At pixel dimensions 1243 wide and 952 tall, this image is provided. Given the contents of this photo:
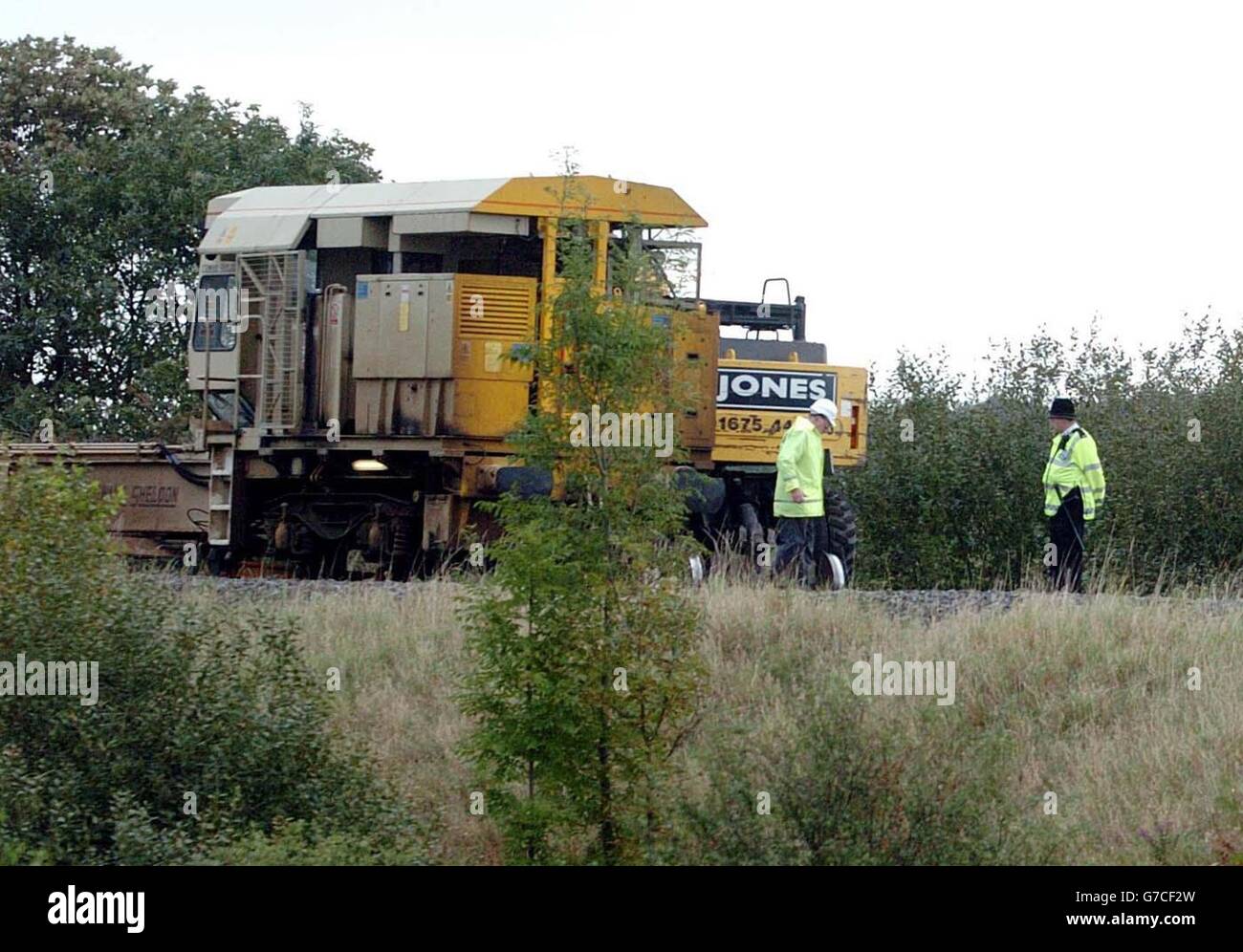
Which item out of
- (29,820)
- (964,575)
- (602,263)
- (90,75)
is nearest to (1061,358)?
(964,575)

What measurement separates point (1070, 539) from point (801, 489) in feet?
7.37

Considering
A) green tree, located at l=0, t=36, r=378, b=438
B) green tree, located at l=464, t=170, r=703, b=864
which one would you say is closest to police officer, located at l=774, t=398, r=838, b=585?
green tree, located at l=464, t=170, r=703, b=864

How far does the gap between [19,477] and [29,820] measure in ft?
6.71

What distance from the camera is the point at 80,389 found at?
3036 centimetres

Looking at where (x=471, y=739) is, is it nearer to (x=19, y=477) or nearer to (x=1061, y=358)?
(x=19, y=477)

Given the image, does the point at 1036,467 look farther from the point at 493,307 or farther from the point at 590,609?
the point at 590,609

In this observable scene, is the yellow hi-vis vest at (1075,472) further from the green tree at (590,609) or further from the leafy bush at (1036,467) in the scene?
the green tree at (590,609)

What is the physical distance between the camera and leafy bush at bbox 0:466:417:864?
29.3 feet

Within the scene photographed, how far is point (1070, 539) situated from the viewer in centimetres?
1511

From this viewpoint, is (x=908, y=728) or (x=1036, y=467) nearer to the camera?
(x=908, y=728)

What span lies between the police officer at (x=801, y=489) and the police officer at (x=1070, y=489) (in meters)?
1.85

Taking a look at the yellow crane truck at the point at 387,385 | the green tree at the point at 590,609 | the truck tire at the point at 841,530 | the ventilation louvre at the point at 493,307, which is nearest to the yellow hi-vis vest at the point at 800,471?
the yellow crane truck at the point at 387,385

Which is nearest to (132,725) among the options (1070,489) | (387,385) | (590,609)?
(590,609)

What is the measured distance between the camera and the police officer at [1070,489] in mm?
14891
